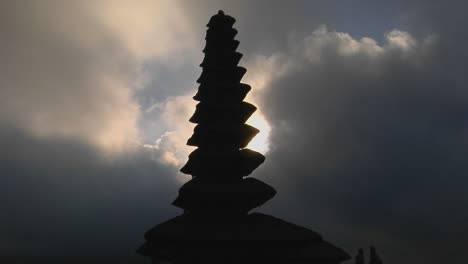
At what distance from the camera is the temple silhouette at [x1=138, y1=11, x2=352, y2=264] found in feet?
38.2

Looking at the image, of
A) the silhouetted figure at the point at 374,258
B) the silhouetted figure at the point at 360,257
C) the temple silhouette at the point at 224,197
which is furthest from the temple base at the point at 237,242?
the silhouetted figure at the point at 360,257

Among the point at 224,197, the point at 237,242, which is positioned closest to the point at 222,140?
the point at 224,197

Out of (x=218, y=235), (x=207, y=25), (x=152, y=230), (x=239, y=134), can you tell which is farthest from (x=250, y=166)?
A: (x=207, y=25)

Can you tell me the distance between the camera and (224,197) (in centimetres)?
1280

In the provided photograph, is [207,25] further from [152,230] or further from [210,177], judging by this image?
[152,230]

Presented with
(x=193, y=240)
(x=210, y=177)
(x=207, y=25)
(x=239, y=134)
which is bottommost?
(x=193, y=240)

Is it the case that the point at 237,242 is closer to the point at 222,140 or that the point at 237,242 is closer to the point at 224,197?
the point at 224,197

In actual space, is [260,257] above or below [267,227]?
below

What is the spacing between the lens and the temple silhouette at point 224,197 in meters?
11.6

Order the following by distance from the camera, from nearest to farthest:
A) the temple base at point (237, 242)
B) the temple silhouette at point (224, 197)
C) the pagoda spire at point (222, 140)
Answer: the temple base at point (237, 242), the temple silhouette at point (224, 197), the pagoda spire at point (222, 140)

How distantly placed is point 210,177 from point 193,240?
278 cm

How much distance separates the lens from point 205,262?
11.6 m

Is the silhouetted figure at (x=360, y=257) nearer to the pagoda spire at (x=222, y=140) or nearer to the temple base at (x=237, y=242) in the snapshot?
the temple base at (x=237, y=242)

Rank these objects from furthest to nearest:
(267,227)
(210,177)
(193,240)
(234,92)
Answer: (234,92) → (210,177) → (267,227) → (193,240)
